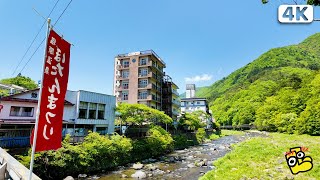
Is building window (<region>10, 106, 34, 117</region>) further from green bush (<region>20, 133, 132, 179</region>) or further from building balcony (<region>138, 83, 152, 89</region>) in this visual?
building balcony (<region>138, 83, 152, 89</region>)

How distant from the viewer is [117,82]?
5112cm

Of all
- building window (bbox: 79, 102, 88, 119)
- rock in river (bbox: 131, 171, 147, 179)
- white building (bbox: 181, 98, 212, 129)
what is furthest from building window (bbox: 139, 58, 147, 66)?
white building (bbox: 181, 98, 212, 129)

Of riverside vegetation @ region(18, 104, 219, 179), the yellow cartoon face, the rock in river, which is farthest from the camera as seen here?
the rock in river

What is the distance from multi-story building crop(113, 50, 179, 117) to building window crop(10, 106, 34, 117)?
25.4 metres

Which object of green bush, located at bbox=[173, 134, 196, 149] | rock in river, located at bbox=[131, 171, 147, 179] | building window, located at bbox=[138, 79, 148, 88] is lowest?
rock in river, located at bbox=[131, 171, 147, 179]

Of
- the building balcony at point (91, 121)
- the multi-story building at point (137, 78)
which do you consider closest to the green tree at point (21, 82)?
the multi-story building at point (137, 78)

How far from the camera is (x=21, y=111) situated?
24.4m

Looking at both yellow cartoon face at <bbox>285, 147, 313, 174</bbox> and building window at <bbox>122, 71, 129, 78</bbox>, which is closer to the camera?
yellow cartoon face at <bbox>285, 147, 313, 174</bbox>

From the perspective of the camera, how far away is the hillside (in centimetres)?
6206

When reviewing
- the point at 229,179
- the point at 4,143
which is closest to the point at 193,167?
the point at 229,179

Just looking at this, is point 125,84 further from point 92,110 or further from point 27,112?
point 27,112

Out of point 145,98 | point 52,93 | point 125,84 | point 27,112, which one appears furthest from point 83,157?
point 125,84

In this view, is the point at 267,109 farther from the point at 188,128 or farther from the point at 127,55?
the point at 127,55

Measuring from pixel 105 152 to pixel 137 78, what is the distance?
26.2m
